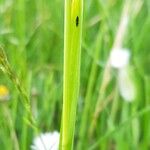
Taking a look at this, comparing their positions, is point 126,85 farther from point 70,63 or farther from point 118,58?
point 70,63

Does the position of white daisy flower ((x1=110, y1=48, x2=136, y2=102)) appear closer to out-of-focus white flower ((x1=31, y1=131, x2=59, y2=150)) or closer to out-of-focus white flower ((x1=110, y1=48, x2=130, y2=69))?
out-of-focus white flower ((x1=110, y1=48, x2=130, y2=69))

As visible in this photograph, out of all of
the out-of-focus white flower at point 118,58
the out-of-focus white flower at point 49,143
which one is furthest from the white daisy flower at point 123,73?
the out-of-focus white flower at point 49,143

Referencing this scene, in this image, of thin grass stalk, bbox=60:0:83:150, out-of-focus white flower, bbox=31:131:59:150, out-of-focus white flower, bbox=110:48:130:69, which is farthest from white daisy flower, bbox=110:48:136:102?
thin grass stalk, bbox=60:0:83:150

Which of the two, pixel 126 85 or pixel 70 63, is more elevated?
pixel 126 85

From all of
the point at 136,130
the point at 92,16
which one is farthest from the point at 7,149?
the point at 92,16

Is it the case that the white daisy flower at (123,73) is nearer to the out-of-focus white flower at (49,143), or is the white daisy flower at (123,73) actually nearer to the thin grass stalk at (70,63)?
the out-of-focus white flower at (49,143)

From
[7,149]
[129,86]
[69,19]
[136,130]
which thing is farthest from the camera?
[129,86]

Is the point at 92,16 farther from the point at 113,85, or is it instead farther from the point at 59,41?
the point at 113,85

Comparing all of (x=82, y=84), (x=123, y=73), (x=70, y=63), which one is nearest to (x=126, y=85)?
(x=123, y=73)
